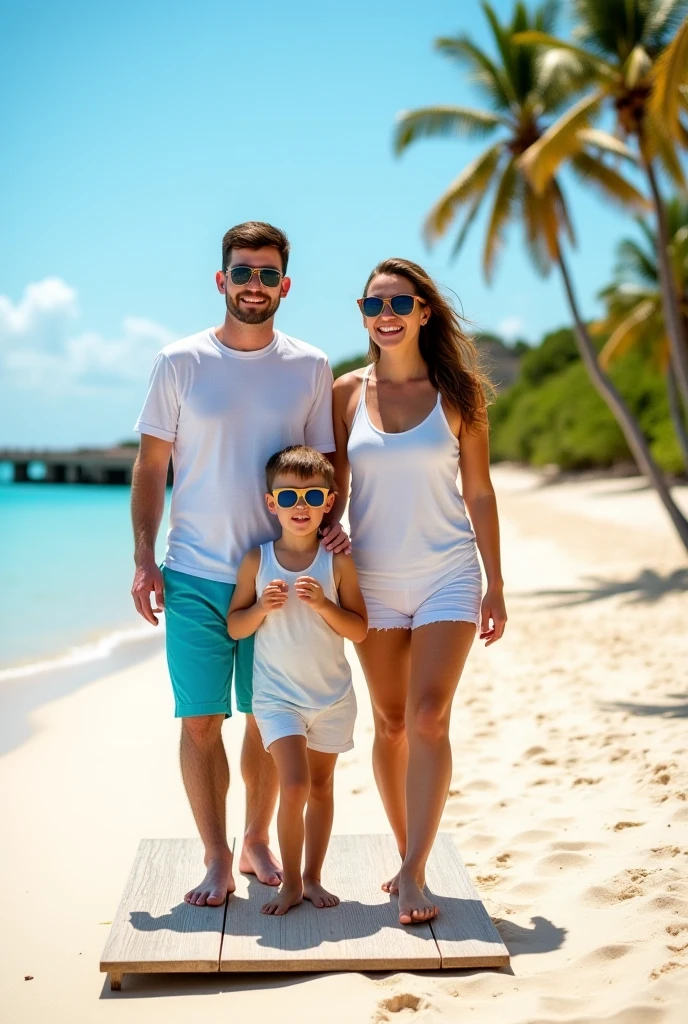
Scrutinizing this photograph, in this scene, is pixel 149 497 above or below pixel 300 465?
below

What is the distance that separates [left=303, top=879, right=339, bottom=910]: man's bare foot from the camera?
3.68m

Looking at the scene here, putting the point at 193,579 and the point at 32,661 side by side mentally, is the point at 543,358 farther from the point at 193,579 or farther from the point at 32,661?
the point at 193,579

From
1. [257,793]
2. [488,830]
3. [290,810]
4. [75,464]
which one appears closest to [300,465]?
[290,810]

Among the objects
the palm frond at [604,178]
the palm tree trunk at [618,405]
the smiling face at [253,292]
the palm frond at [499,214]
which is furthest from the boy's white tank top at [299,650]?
the palm frond at [499,214]

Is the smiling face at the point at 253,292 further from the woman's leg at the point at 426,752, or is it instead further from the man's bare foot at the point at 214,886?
the man's bare foot at the point at 214,886

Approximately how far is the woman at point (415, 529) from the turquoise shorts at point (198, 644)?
538 mm

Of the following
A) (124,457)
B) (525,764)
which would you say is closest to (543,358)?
(124,457)

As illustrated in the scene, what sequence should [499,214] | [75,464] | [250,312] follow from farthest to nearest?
[75,464] < [499,214] < [250,312]

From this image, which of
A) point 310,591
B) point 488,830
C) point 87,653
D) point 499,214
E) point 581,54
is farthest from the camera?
point 499,214

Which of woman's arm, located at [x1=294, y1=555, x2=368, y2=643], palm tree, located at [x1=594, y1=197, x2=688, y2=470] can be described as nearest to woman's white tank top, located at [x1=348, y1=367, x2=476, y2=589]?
woman's arm, located at [x1=294, y1=555, x2=368, y2=643]

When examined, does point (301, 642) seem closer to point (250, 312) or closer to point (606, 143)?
point (250, 312)

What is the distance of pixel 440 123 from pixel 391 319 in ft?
51.7

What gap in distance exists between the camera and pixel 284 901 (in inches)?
143

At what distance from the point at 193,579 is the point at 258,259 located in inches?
48.4
